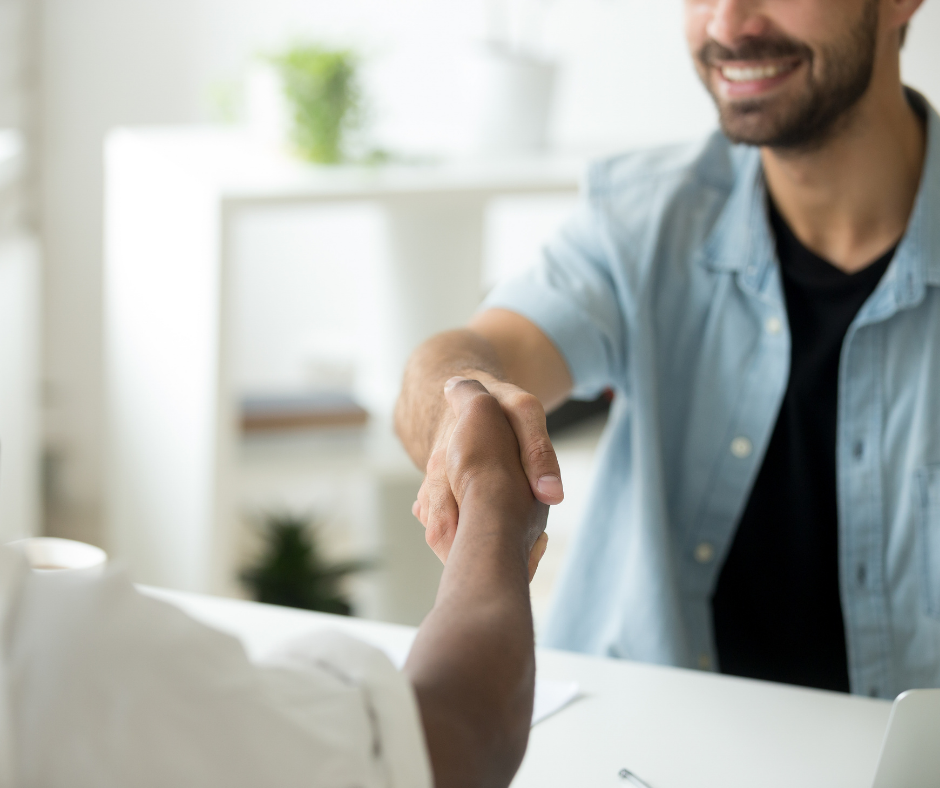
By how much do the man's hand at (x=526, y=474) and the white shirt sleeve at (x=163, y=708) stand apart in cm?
27

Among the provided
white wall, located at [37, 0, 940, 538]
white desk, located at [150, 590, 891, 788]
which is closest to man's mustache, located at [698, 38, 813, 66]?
→ white desk, located at [150, 590, 891, 788]

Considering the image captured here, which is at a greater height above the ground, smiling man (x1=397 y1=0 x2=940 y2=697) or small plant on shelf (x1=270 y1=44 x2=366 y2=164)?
small plant on shelf (x1=270 y1=44 x2=366 y2=164)

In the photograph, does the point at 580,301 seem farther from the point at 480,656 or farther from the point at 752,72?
the point at 480,656

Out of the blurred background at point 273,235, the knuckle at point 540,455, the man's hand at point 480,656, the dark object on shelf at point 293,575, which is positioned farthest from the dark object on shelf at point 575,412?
the man's hand at point 480,656

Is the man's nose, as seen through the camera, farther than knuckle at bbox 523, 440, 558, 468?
Yes

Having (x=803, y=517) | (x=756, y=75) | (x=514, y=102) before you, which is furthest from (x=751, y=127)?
(x=514, y=102)

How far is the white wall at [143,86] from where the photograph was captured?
2.61 m

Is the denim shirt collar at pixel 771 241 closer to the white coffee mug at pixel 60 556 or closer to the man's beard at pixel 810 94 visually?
the man's beard at pixel 810 94

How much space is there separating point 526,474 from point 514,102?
1.38m

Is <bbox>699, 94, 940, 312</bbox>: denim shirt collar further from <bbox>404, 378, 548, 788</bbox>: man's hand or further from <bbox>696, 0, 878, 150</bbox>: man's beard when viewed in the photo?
<bbox>404, 378, 548, 788</bbox>: man's hand

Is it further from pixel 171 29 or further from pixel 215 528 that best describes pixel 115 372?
pixel 171 29

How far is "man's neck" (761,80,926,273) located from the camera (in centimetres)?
111

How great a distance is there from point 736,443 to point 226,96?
4.62ft

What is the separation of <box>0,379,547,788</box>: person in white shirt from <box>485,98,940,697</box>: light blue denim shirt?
0.68m
